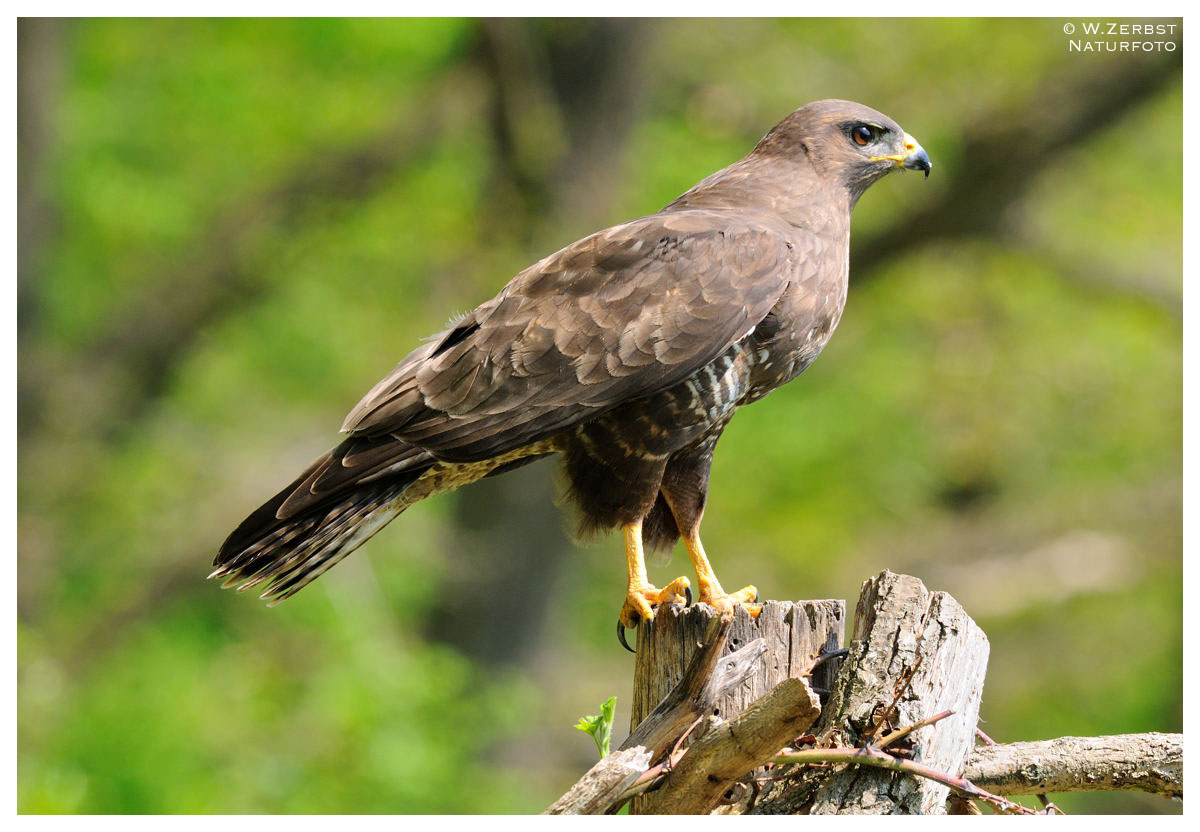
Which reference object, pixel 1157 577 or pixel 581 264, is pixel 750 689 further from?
pixel 1157 577

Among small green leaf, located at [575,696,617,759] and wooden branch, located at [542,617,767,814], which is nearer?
wooden branch, located at [542,617,767,814]

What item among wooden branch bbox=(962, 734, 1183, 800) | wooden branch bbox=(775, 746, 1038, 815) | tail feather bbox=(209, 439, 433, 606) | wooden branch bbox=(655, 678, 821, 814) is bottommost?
wooden branch bbox=(962, 734, 1183, 800)

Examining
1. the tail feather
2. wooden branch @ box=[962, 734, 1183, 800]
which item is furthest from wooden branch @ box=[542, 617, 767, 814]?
the tail feather

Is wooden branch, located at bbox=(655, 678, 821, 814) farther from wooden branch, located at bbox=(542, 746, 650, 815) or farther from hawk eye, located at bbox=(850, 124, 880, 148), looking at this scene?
hawk eye, located at bbox=(850, 124, 880, 148)

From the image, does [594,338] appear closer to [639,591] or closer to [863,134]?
[639,591]

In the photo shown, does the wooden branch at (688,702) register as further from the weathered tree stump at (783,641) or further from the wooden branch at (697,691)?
the weathered tree stump at (783,641)

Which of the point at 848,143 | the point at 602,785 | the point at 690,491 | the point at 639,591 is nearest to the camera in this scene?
the point at 602,785

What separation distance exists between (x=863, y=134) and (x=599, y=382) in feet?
4.28

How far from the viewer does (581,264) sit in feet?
12.6

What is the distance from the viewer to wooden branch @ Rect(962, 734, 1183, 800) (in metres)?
3.18

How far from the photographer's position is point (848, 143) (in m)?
4.29

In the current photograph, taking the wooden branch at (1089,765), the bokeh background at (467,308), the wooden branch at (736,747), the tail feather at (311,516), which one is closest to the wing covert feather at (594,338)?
the tail feather at (311,516)

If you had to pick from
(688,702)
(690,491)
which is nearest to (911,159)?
(690,491)

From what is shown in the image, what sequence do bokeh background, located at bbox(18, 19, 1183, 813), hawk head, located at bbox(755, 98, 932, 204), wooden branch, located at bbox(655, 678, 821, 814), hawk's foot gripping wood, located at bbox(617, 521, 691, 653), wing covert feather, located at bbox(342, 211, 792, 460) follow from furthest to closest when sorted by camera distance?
1. bokeh background, located at bbox(18, 19, 1183, 813)
2. hawk head, located at bbox(755, 98, 932, 204)
3. hawk's foot gripping wood, located at bbox(617, 521, 691, 653)
4. wing covert feather, located at bbox(342, 211, 792, 460)
5. wooden branch, located at bbox(655, 678, 821, 814)
